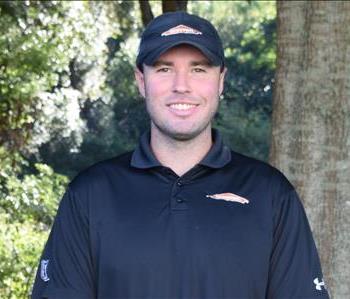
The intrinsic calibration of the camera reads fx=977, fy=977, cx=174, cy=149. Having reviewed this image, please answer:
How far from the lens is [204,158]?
3.34 metres

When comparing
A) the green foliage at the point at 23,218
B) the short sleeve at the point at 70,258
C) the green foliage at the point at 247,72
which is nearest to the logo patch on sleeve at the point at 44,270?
the short sleeve at the point at 70,258

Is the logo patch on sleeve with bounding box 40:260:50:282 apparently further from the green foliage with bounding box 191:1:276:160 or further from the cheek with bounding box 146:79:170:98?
the green foliage with bounding box 191:1:276:160

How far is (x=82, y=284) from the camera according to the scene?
3.16 m

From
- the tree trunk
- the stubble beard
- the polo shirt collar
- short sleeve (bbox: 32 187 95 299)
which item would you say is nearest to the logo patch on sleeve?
short sleeve (bbox: 32 187 95 299)

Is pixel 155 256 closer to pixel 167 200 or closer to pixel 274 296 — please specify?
pixel 167 200

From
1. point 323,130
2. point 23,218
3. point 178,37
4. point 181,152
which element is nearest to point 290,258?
point 181,152

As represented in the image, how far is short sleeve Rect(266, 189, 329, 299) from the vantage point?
320 centimetres

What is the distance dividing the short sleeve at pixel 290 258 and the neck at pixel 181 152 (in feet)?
1.08

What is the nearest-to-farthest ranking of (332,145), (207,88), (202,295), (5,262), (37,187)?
(202,295)
(207,88)
(332,145)
(5,262)
(37,187)

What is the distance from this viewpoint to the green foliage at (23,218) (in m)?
10.3

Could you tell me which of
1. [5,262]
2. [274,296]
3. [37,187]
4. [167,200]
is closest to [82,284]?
[167,200]

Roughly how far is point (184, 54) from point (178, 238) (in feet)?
2.05

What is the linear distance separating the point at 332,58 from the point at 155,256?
2.78 meters

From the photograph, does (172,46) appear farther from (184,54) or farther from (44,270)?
(44,270)
